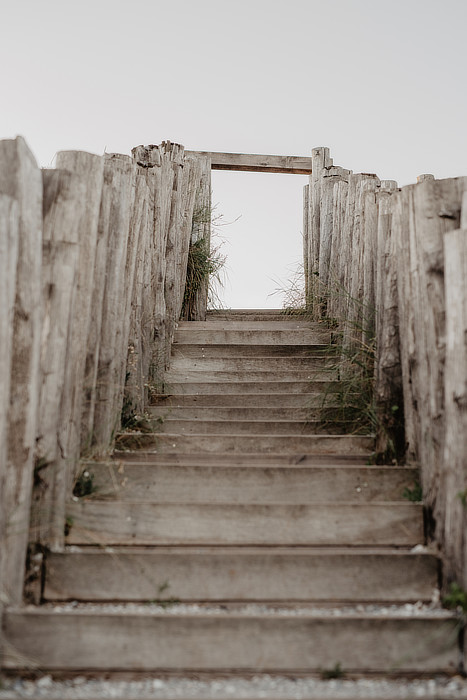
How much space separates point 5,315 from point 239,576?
1.11 metres

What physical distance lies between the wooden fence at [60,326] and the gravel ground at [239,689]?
28cm

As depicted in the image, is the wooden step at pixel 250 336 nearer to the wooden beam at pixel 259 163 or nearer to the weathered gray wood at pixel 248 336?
the weathered gray wood at pixel 248 336

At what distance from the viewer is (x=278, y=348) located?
14.5ft

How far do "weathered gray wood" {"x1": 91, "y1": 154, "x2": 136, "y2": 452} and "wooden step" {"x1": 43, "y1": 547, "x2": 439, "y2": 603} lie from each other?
666 millimetres

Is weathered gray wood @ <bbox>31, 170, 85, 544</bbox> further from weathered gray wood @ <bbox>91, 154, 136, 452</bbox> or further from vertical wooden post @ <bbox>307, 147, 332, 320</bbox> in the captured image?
vertical wooden post @ <bbox>307, 147, 332, 320</bbox>

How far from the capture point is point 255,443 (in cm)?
302

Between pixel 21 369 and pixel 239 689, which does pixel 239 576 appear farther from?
pixel 21 369

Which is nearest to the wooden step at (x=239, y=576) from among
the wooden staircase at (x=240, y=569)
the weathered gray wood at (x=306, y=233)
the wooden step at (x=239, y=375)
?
the wooden staircase at (x=240, y=569)

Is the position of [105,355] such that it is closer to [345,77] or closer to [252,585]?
[252,585]

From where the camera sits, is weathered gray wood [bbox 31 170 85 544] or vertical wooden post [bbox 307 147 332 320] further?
vertical wooden post [bbox 307 147 332 320]

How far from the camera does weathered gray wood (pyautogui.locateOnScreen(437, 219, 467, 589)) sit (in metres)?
1.99

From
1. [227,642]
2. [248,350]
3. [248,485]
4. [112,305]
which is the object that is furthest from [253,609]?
[248,350]

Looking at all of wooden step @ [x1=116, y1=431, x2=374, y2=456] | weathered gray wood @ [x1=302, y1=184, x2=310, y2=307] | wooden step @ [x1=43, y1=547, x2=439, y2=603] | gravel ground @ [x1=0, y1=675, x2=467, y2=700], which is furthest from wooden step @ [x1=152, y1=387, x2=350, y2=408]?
weathered gray wood @ [x1=302, y1=184, x2=310, y2=307]

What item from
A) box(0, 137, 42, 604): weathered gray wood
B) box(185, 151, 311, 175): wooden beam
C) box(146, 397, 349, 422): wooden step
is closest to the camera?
box(0, 137, 42, 604): weathered gray wood
